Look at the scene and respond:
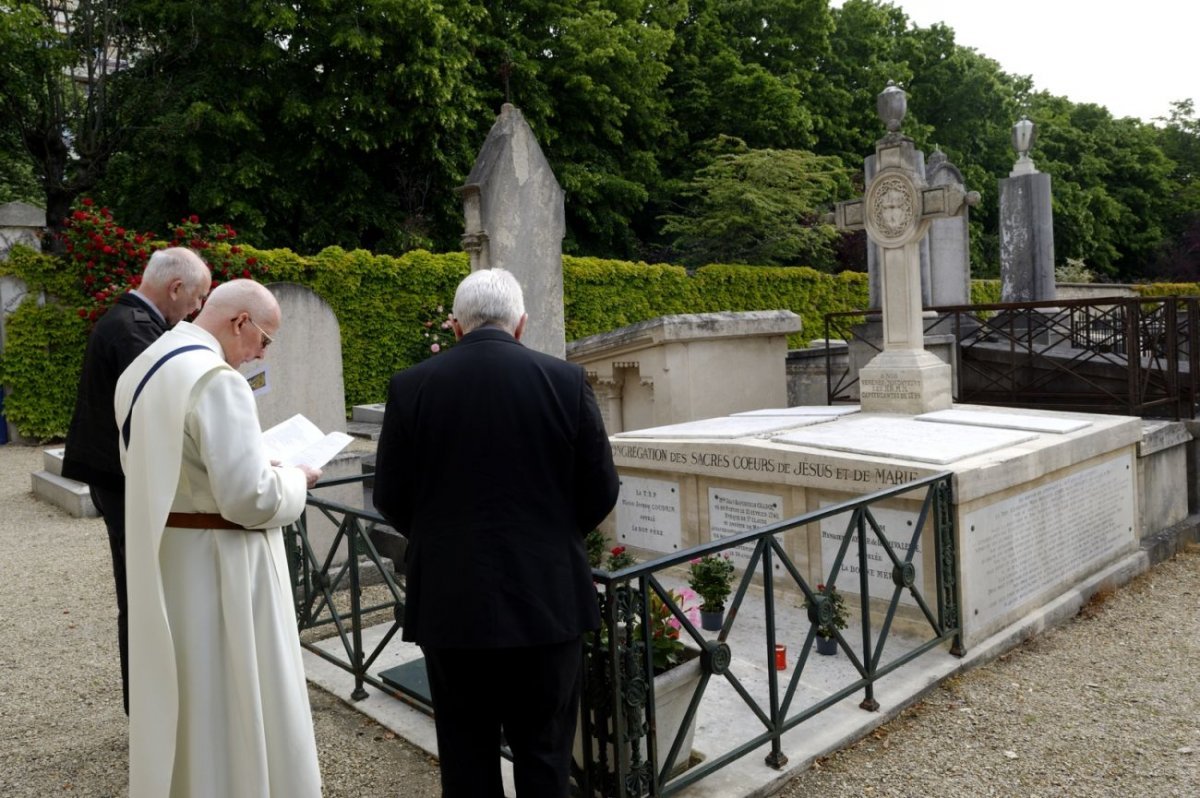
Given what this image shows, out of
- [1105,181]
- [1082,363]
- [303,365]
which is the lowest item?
[1082,363]

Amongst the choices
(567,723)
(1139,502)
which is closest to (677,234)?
(1139,502)

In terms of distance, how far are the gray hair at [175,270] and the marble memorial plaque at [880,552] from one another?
3.18 m

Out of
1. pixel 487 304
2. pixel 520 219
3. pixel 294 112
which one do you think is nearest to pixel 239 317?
pixel 487 304

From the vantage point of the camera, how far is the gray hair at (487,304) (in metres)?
2.51

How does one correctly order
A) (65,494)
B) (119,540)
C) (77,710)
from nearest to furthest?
(119,540) → (77,710) → (65,494)

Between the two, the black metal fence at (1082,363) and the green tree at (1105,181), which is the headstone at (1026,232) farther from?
the green tree at (1105,181)

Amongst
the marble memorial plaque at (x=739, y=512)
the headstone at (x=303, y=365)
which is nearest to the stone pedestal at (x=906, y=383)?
the marble memorial plaque at (x=739, y=512)

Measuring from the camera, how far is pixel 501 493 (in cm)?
234

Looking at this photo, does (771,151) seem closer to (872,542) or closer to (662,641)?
(872,542)

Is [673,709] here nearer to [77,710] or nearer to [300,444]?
[300,444]

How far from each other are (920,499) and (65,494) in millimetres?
7814

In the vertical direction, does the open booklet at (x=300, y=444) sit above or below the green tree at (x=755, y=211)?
below

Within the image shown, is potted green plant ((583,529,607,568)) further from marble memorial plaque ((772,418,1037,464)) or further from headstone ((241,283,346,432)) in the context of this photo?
headstone ((241,283,346,432))

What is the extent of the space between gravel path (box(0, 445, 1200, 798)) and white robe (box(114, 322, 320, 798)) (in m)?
1.00
